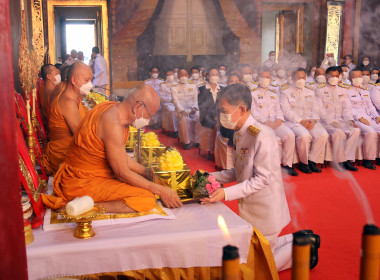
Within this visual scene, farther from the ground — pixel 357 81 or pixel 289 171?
pixel 357 81

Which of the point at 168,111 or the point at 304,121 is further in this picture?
the point at 168,111

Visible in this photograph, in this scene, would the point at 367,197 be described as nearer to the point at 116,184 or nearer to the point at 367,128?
the point at 367,128

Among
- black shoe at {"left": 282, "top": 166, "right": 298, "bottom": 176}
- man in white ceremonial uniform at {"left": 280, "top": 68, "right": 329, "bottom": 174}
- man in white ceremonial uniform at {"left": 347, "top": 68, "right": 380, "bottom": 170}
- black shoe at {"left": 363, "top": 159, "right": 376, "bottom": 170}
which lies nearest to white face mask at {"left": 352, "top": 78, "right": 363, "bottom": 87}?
man in white ceremonial uniform at {"left": 347, "top": 68, "right": 380, "bottom": 170}

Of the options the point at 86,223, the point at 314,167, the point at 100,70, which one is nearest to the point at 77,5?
the point at 100,70

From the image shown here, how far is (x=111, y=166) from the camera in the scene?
5.97 ft

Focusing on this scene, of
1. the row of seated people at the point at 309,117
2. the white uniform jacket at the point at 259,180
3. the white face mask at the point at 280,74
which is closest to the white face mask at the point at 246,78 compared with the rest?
the row of seated people at the point at 309,117

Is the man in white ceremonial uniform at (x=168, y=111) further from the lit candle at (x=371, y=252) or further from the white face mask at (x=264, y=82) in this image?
the lit candle at (x=371, y=252)

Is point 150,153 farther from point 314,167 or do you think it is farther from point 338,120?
point 338,120

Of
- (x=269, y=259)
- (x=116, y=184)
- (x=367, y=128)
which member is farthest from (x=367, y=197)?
(x=116, y=184)

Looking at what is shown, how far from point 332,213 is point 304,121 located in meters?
1.97

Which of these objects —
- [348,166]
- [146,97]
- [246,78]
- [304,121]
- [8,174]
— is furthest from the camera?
[246,78]

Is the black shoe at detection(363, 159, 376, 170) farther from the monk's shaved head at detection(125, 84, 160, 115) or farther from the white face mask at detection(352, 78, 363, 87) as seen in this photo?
the monk's shaved head at detection(125, 84, 160, 115)

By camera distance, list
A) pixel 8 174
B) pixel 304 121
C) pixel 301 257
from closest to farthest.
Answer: pixel 301 257 → pixel 8 174 → pixel 304 121

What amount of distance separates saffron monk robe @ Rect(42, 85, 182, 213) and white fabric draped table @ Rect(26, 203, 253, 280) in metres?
0.18
